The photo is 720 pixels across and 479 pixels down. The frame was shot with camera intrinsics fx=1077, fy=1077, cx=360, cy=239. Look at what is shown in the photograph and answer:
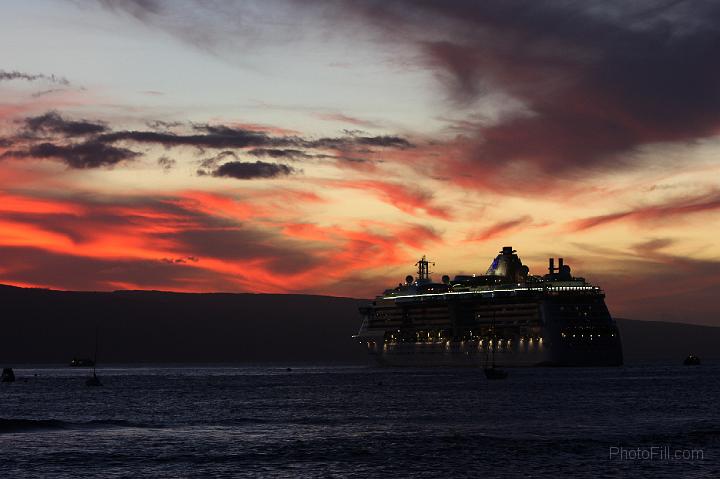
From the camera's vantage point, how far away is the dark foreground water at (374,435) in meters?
64.7

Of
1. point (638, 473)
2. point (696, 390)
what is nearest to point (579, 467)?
point (638, 473)

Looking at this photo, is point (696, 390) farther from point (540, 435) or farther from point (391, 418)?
point (540, 435)

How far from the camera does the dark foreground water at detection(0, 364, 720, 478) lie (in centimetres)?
6469

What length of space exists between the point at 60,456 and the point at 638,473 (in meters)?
37.2

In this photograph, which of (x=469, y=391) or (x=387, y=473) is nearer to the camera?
(x=387, y=473)

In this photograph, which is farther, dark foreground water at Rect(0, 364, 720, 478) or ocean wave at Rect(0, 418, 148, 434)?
ocean wave at Rect(0, 418, 148, 434)

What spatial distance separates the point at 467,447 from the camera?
7538 cm

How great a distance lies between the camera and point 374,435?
85.8 metres

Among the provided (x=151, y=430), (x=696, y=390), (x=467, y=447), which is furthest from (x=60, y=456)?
(x=696, y=390)

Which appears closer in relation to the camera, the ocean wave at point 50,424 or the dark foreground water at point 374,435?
the dark foreground water at point 374,435

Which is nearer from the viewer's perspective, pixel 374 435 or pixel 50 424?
pixel 374 435

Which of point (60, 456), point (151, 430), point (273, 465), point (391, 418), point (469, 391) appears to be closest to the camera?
point (273, 465)

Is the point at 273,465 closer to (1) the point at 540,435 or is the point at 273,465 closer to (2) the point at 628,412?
(1) the point at 540,435

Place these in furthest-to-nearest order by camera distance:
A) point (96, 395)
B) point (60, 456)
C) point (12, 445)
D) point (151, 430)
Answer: point (96, 395), point (151, 430), point (12, 445), point (60, 456)
